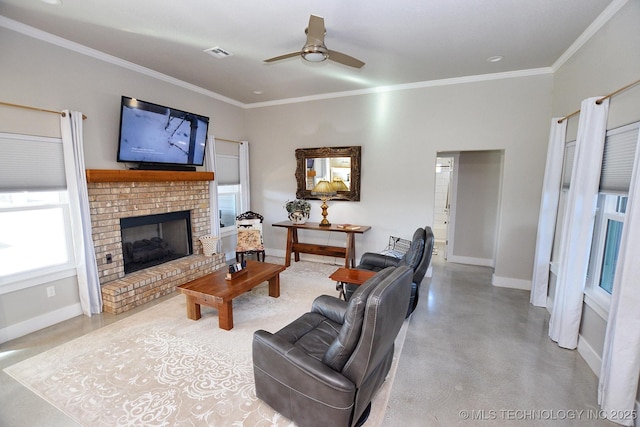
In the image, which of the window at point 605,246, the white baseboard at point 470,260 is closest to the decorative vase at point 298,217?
the white baseboard at point 470,260

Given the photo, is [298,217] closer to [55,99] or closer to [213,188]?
[213,188]

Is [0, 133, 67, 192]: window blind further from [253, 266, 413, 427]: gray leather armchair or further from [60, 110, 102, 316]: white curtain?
[253, 266, 413, 427]: gray leather armchair

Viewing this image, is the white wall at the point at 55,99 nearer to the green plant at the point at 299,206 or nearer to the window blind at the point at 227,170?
the window blind at the point at 227,170

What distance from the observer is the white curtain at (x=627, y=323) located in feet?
5.82

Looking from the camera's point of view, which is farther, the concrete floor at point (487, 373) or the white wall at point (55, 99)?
the white wall at point (55, 99)

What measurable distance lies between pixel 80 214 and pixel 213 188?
2015 mm

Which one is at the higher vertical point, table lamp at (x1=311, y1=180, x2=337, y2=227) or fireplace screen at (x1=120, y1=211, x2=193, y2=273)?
table lamp at (x1=311, y1=180, x2=337, y2=227)

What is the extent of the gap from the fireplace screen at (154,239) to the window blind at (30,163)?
2.85 feet

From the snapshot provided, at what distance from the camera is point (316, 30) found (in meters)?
2.31

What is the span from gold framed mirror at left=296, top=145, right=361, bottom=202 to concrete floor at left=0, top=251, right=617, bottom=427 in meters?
2.33

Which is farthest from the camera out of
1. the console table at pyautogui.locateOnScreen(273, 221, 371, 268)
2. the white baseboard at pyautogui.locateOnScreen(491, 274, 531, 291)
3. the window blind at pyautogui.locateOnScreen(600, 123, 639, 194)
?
the console table at pyautogui.locateOnScreen(273, 221, 371, 268)

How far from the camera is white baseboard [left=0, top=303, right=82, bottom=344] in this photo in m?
2.71

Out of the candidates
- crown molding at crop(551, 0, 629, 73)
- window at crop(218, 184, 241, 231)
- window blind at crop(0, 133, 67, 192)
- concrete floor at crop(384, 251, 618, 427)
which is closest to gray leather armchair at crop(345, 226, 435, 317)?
concrete floor at crop(384, 251, 618, 427)

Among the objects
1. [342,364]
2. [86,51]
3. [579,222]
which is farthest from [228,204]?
[579,222]
